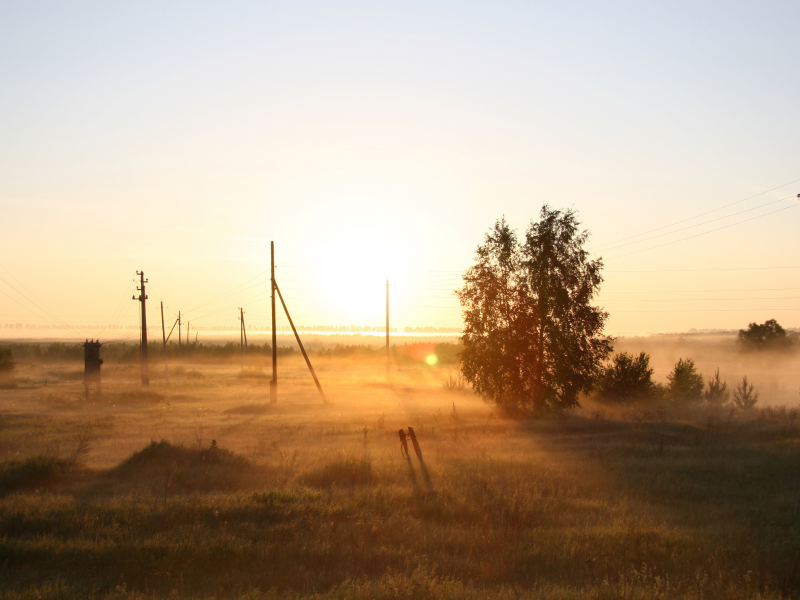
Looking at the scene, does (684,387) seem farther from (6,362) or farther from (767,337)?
(6,362)

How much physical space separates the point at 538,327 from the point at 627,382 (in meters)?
8.16

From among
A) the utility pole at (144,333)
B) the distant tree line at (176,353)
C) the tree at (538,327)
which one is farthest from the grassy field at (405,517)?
the distant tree line at (176,353)

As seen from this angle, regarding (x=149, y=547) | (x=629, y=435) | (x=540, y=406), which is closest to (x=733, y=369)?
(x=540, y=406)

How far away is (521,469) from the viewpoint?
1478 centimetres

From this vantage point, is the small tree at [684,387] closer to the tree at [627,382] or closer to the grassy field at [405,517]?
the tree at [627,382]

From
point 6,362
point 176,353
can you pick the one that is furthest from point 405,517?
point 176,353

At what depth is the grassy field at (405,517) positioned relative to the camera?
778 cm

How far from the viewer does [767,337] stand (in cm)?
8212

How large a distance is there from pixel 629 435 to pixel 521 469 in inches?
353

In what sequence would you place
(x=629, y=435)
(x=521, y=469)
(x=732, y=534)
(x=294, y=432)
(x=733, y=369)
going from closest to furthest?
1. (x=732, y=534)
2. (x=521, y=469)
3. (x=629, y=435)
4. (x=294, y=432)
5. (x=733, y=369)

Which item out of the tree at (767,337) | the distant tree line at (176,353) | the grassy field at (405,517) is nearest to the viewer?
the grassy field at (405,517)

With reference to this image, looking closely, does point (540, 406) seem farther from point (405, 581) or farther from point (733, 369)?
point (733, 369)

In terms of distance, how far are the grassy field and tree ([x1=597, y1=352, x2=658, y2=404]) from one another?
43.4ft

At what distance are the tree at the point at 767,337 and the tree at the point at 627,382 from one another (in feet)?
191
